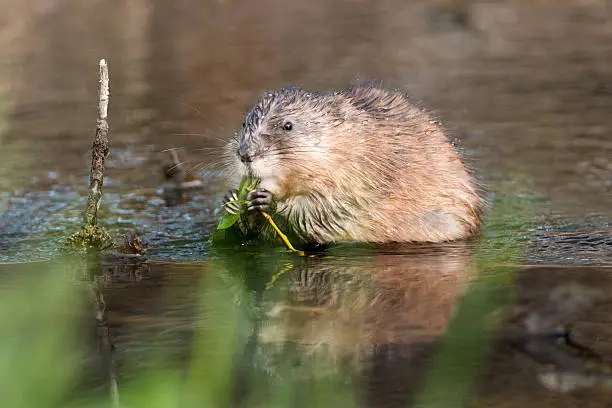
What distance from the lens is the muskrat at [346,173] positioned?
6.28 m

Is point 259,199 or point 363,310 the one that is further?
point 259,199

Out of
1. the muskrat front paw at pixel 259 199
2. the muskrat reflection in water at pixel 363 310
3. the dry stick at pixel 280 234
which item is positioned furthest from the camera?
the dry stick at pixel 280 234

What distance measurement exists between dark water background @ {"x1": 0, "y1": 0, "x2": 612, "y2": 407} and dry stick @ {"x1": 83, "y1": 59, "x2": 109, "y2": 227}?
1.08 feet

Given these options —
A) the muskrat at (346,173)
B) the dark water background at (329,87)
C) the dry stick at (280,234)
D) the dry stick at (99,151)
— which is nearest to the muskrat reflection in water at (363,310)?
the dark water background at (329,87)

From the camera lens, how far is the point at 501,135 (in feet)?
32.5

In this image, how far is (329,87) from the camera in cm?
1273

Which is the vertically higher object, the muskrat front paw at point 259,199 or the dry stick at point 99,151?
the dry stick at point 99,151

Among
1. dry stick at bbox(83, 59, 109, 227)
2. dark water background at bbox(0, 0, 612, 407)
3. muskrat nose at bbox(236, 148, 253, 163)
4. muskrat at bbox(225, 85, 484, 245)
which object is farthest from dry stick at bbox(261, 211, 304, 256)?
dry stick at bbox(83, 59, 109, 227)

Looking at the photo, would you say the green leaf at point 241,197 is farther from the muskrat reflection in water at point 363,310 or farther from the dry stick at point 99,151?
the dry stick at point 99,151

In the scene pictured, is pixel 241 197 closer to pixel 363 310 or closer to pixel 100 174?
pixel 100 174

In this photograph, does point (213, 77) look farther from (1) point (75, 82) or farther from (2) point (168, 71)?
(1) point (75, 82)

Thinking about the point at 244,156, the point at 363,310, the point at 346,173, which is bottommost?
the point at 363,310

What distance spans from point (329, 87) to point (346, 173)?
20.7ft

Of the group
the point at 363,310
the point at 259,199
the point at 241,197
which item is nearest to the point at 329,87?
the point at 241,197
